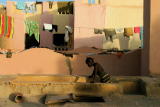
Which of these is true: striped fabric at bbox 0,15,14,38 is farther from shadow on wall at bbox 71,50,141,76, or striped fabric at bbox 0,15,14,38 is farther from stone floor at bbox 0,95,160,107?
stone floor at bbox 0,95,160,107

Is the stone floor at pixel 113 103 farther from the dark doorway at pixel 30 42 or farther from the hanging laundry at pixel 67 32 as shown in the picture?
the dark doorway at pixel 30 42

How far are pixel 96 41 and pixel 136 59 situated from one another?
36.0ft

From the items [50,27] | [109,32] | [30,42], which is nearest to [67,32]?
[50,27]

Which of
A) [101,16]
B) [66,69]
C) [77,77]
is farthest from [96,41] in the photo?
[77,77]

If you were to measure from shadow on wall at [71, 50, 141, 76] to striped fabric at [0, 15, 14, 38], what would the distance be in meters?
5.77

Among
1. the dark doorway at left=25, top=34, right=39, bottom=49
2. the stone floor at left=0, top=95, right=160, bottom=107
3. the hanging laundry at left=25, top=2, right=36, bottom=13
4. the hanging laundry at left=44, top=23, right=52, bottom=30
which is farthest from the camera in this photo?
the hanging laundry at left=25, top=2, right=36, bottom=13

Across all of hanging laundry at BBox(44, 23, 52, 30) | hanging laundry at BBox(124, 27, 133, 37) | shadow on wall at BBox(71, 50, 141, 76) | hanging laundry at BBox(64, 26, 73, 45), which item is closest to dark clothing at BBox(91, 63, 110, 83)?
shadow on wall at BBox(71, 50, 141, 76)

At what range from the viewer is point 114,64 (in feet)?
45.6

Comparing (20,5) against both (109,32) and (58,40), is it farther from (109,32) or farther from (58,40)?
(109,32)

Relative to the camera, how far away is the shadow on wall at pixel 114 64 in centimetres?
1358

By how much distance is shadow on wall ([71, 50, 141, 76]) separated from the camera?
1358 centimetres

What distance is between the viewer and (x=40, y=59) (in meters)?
13.8

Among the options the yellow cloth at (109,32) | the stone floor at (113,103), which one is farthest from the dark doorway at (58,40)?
the stone floor at (113,103)

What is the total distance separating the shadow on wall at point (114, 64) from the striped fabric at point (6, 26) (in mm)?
5773
